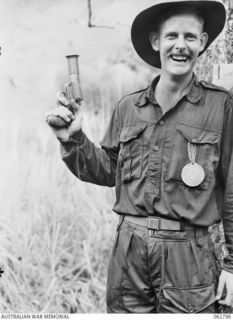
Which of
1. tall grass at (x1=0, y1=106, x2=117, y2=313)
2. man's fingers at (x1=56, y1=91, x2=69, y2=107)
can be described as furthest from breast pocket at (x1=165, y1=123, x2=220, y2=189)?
tall grass at (x1=0, y1=106, x2=117, y2=313)

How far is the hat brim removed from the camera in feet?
7.50

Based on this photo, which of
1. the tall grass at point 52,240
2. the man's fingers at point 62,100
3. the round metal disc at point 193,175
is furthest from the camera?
the tall grass at point 52,240

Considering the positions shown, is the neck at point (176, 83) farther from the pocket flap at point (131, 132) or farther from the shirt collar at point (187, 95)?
the pocket flap at point (131, 132)

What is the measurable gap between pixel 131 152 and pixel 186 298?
25.7 inches

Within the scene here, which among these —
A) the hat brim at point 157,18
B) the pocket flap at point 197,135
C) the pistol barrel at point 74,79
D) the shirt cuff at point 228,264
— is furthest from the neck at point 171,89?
the shirt cuff at point 228,264

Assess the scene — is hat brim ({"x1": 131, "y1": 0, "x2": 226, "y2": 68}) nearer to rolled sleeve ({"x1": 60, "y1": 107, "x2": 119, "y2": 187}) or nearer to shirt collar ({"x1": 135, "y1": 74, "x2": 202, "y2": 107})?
shirt collar ({"x1": 135, "y1": 74, "x2": 202, "y2": 107})

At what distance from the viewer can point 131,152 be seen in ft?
7.75

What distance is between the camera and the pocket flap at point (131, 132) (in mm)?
2346

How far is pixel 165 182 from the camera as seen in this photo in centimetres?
226

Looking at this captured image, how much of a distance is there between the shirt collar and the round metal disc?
11.1 inches

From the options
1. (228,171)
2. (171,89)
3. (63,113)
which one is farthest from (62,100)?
(228,171)

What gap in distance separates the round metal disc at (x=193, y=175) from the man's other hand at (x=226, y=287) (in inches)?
15.6

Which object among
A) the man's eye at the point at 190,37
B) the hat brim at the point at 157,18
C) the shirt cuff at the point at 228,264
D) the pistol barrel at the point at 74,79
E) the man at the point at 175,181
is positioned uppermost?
the hat brim at the point at 157,18

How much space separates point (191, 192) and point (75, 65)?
747mm
